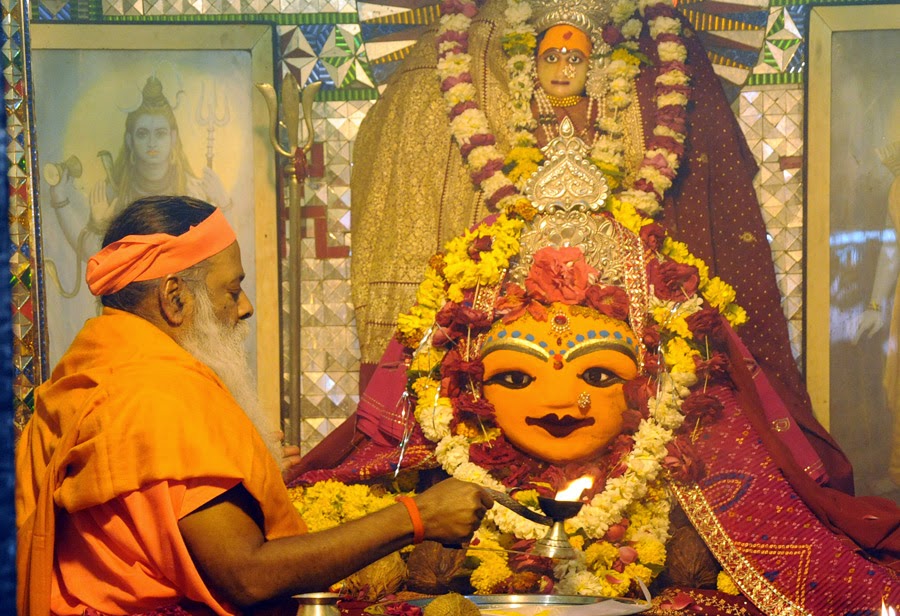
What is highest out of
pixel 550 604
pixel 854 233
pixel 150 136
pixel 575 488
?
pixel 150 136

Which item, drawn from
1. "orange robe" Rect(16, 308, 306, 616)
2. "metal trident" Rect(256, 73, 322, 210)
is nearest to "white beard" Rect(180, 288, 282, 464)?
"orange robe" Rect(16, 308, 306, 616)

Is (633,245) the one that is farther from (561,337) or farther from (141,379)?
(141,379)

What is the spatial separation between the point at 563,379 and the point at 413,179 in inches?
54.6

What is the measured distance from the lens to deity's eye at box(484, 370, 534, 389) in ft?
16.3

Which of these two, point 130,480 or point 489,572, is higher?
point 130,480

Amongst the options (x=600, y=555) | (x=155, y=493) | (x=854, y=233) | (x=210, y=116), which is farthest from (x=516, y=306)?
(x=155, y=493)

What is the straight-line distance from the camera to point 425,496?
9.41 feet

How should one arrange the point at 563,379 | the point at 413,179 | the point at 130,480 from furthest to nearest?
the point at 413,179
the point at 563,379
the point at 130,480

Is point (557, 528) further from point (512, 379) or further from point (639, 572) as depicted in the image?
point (512, 379)

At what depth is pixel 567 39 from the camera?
5.57 metres

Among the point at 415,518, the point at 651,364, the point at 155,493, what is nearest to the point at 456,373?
the point at 651,364

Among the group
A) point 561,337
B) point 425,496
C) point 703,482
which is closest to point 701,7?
point 561,337

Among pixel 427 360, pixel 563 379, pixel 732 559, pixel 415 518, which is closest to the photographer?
pixel 415 518

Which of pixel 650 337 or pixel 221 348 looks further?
pixel 650 337
